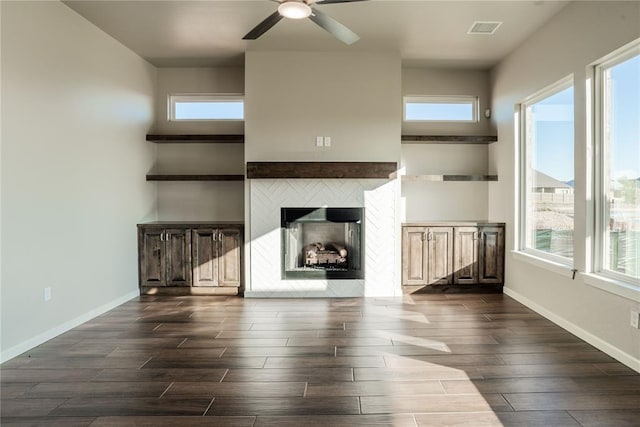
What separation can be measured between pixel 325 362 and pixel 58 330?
7.84 feet

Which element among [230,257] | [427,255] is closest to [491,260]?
[427,255]

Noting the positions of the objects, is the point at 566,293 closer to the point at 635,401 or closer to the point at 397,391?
the point at 635,401

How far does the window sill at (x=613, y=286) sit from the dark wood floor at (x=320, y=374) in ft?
1.59

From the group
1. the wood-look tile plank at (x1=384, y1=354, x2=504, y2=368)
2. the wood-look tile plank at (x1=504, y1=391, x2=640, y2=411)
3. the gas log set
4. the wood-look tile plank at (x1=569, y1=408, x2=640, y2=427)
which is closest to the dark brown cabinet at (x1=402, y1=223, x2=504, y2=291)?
the gas log set

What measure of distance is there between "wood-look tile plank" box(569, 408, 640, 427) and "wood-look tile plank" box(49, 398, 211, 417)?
6.65 feet

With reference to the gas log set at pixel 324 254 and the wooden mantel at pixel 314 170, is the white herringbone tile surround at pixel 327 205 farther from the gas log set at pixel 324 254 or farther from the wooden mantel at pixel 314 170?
the gas log set at pixel 324 254

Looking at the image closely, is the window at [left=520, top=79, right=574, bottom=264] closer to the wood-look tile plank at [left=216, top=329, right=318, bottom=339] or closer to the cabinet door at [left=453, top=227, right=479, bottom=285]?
the cabinet door at [left=453, top=227, right=479, bottom=285]

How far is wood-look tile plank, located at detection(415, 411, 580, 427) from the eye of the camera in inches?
82.3

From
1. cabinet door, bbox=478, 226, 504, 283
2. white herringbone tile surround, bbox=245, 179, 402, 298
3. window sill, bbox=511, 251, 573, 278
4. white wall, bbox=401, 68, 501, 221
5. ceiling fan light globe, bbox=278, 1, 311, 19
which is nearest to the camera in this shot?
ceiling fan light globe, bbox=278, 1, 311, 19

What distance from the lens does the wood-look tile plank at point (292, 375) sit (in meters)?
2.61

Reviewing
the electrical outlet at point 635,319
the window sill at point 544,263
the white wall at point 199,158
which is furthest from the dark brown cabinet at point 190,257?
the electrical outlet at point 635,319

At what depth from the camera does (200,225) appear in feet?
16.0

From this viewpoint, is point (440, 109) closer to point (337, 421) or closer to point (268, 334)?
point (268, 334)

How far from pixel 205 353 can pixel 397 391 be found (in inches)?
57.5
